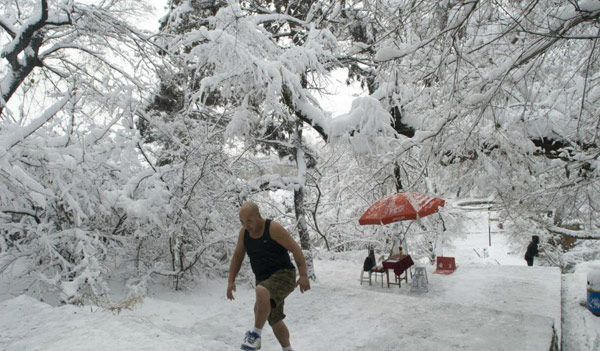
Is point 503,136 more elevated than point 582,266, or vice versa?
point 503,136

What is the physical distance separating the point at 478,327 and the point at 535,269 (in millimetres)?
7173

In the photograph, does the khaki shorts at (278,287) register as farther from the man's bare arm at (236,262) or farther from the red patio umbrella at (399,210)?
the red patio umbrella at (399,210)

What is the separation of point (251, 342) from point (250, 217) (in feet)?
3.65

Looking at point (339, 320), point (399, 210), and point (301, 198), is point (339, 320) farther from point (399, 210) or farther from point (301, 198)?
Answer: point (301, 198)

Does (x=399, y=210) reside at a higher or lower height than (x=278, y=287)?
higher

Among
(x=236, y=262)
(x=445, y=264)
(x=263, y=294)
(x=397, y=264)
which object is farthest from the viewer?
(x=445, y=264)

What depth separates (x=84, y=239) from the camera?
19.9 ft

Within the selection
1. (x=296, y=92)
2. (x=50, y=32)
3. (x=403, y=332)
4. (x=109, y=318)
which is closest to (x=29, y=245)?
(x=109, y=318)

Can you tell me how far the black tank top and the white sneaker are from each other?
50 centimetres

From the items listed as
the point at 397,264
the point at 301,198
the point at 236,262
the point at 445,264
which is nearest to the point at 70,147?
the point at 236,262

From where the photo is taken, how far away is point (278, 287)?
3.52 metres

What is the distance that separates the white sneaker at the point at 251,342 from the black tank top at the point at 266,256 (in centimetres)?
50

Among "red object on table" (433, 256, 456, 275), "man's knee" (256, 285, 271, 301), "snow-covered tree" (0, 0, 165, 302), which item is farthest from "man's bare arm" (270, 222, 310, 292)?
"red object on table" (433, 256, 456, 275)

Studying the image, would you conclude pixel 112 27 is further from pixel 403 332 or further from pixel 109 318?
pixel 403 332
